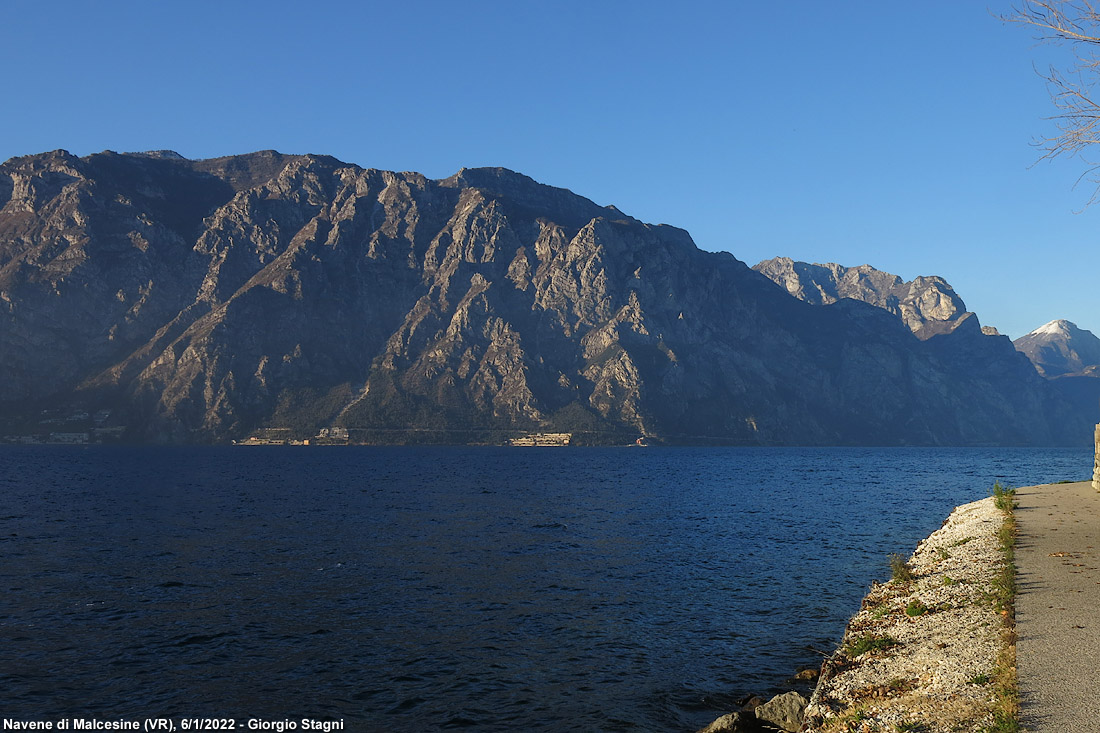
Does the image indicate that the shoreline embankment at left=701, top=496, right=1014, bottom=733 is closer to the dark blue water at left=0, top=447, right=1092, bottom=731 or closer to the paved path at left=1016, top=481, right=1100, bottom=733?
the paved path at left=1016, top=481, right=1100, bottom=733

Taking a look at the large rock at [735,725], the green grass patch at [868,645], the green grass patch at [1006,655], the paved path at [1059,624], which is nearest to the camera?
the green grass patch at [1006,655]

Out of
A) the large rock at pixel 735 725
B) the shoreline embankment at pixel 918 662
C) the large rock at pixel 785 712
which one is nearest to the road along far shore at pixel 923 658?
the shoreline embankment at pixel 918 662

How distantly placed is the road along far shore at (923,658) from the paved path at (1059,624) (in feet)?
2.26

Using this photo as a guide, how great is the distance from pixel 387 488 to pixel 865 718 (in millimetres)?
88135

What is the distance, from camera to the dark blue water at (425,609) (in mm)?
21344

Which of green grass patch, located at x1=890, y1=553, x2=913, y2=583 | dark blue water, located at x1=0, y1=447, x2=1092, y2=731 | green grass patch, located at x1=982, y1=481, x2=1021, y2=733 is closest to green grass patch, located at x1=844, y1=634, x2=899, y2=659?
green grass patch, located at x1=982, y1=481, x2=1021, y2=733

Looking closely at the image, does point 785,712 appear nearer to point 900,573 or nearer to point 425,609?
point 900,573

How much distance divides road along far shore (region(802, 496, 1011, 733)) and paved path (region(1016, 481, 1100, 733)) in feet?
2.26

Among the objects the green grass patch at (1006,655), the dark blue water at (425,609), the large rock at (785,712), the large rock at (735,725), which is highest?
the green grass patch at (1006,655)

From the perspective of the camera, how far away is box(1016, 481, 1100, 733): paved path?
1241cm

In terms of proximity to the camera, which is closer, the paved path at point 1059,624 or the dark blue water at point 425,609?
the paved path at point 1059,624

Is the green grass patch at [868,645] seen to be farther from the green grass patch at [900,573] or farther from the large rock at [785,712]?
the green grass patch at [900,573]

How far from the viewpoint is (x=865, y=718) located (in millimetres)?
14242

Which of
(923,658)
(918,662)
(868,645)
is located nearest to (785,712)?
(918,662)
